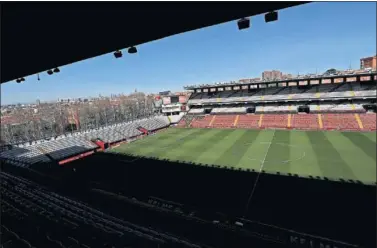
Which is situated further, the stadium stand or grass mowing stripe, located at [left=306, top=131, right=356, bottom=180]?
the stadium stand

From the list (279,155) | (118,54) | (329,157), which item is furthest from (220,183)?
(118,54)

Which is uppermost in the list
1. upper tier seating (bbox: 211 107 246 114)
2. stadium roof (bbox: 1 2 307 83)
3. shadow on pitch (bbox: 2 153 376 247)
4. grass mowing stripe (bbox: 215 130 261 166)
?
stadium roof (bbox: 1 2 307 83)

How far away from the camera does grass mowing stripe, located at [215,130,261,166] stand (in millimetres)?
24297

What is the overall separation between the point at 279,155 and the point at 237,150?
17.3ft

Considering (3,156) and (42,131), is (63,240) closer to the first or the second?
(3,156)

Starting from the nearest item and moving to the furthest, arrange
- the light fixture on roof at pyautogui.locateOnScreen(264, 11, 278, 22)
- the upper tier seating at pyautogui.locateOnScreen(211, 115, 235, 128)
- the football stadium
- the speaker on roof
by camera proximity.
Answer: the light fixture on roof at pyautogui.locateOnScreen(264, 11, 278, 22) → the football stadium → the speaker on roof → the upper tier seating at pyautogui.locateOnScreen(211, 115, 235, 128)

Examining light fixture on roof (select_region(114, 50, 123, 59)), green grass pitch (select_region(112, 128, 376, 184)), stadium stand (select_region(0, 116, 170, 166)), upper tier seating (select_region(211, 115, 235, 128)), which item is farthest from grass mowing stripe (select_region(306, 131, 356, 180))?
stadium stand (select_region(0, 116, 170, 166))

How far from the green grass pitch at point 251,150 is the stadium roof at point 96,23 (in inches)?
229

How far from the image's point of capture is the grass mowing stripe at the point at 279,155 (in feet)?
69.4

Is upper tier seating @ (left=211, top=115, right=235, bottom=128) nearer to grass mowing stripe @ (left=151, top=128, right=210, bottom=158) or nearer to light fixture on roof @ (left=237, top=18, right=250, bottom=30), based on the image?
grass mowing stripe @ (left=151, top=128, right=210, bottom=158)

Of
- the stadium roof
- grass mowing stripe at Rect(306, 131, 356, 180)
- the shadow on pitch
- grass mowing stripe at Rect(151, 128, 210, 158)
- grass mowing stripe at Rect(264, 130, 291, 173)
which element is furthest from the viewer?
grass mowing stripe at Rect(151, 128, 210, 158)

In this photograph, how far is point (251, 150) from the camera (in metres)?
27.4

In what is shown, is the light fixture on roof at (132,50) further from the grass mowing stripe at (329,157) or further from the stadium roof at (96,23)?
the grass mowing stripe at (329,157)

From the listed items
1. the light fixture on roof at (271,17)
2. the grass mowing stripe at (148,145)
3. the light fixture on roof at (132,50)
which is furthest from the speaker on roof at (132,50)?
the grass mowing stripe at (148,145)
